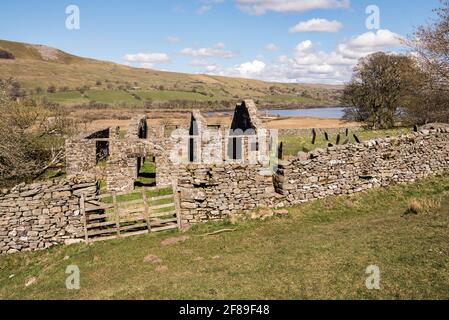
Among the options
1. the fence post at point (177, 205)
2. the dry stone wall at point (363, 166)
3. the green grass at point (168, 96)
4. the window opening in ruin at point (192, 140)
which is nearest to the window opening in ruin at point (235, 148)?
the window opening in ruin at point (192, 140)

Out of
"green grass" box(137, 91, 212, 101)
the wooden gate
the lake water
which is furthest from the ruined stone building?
"green grass" box(137, 91, 212, 101)

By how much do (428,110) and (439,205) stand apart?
20.3 meters

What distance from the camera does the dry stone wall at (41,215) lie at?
12.8 meters

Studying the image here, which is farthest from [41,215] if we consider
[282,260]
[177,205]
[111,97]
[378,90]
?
[111,97]

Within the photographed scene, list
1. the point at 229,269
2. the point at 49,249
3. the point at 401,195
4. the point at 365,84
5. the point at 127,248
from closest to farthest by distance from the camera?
the point at 229,269
the point at 127,248
the point at 49,249
the point at 401,195
the point at 365,84

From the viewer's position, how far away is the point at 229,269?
9000 mm

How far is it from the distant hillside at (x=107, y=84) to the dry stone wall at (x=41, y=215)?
283 ft

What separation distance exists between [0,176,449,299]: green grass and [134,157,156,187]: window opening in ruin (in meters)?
9.48

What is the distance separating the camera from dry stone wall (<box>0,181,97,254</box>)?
12820 mm

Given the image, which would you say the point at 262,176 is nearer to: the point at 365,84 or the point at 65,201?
the point at 65,201

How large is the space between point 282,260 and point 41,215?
9.08m

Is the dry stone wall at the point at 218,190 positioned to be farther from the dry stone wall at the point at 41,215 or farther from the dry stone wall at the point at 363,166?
the dry stone wall at the point at 41,215

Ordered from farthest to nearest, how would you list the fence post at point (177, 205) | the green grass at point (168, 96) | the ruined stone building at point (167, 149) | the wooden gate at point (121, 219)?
the green grass at point (168, 96)
the ruined stone building at point (167, 149)
the fence post at point (177, 205)
the wooden gate at point (121, 219)
